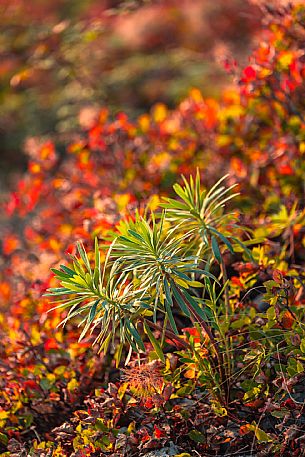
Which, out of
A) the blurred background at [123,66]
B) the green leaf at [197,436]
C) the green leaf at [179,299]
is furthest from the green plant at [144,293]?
the blurred background at [123,66]

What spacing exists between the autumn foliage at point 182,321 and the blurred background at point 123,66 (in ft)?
7.47

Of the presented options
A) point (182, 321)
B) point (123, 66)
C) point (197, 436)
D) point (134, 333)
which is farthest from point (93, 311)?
point (123, 66)

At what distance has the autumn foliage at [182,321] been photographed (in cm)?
216

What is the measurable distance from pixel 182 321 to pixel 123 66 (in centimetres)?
726

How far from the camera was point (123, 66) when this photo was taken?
9352 millimetres

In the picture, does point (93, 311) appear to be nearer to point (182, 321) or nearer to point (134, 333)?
point (134, 333)

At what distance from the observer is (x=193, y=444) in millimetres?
2215

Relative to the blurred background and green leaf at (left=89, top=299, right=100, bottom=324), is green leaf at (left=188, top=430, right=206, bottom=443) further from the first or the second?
the blurred background

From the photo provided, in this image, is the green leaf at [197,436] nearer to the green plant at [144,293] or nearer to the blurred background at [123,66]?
the green plant at [144,293]

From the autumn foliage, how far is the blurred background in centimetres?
228

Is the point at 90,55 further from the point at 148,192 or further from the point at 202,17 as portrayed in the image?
the point at 148,192

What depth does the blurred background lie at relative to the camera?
26.3 feet

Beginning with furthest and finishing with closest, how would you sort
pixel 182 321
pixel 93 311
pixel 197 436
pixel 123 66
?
pixel 123 66 → pixel 182 321 → pixel 197 436 → pixel 93 311

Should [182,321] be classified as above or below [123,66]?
→ above
